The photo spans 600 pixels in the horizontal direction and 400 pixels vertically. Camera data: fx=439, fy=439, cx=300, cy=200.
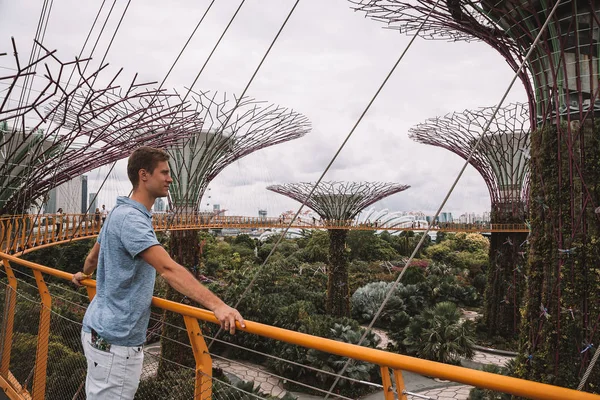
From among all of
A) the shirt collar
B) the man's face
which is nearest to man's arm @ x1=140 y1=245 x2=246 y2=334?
the shirt collar

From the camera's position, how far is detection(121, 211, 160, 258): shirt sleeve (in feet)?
5.04

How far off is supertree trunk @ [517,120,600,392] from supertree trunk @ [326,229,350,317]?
9.36 m

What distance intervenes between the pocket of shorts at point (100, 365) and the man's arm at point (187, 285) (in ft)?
1.35

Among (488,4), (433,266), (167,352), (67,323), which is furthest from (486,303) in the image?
(67,323)

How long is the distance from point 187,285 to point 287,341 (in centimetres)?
39

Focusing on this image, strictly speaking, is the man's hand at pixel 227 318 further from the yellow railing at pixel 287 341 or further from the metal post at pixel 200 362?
the metal post at pixel 200 362

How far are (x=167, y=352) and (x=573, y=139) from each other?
832cm

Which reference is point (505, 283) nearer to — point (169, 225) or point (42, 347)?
point (169, 225)

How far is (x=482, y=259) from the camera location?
85.0 feet

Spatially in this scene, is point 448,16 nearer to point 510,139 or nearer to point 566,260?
point 566,260

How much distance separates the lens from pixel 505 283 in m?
12.9

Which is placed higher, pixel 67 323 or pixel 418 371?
pixel 418 371

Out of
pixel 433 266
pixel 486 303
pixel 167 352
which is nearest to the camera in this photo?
pixel 167 352

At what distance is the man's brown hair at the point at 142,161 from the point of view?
5.64 feet
